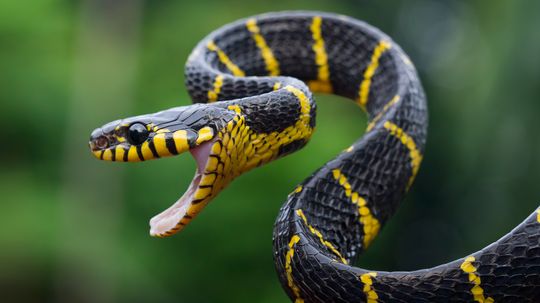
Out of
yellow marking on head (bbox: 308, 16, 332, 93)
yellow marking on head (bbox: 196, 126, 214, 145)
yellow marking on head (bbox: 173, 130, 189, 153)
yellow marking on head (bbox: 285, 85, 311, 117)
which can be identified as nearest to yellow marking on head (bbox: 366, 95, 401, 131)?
→ yellow marking on head (bbox: 285, 85, 311, 117)

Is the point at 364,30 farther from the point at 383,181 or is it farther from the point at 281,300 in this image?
the point at 281,300

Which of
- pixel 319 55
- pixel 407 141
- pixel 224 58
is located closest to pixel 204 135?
pixel 407 141

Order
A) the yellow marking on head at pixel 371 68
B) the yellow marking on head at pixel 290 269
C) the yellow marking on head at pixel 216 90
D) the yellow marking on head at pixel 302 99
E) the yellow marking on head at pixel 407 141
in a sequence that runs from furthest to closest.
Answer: the yellow marking on head at pixel 371 68, the yellow marking on head at pixel 216 90, the yellow marking on head at pixel 407 141, the yellow marking on head at pixel 302 99, the yellow marking on head at pixel 290 269

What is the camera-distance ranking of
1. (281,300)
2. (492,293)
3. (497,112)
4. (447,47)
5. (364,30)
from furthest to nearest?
(447,47), (281,300), (497,112), (364,30), (492,293)

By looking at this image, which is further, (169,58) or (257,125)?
(169,58)

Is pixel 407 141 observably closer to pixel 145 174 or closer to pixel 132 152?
pixel 132 152

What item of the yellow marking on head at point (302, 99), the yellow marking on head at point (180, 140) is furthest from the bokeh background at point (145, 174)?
the yellow marking on head at point (180, 140)

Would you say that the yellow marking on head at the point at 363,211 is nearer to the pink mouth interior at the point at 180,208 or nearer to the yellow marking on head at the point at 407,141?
the yellow marking on head at the point at 407,141

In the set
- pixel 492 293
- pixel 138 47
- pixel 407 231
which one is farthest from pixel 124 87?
pixel 492 293
